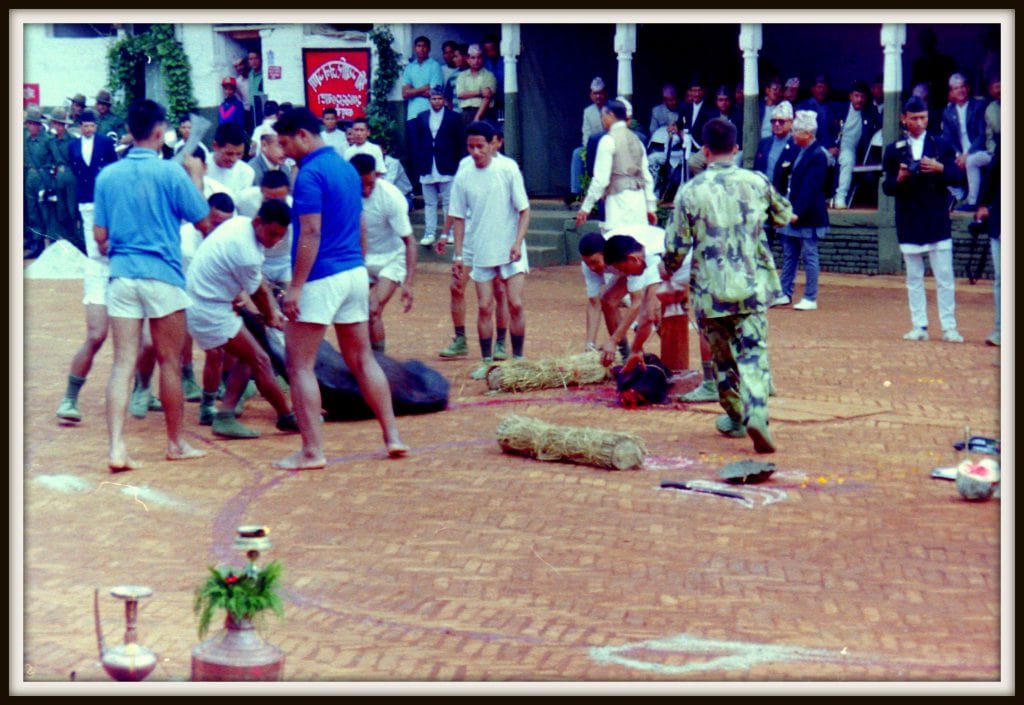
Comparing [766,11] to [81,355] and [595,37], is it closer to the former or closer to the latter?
[81,355]

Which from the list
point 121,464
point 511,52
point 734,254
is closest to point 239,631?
point 121,464

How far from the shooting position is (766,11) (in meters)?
6.50

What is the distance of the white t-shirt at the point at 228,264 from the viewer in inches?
372

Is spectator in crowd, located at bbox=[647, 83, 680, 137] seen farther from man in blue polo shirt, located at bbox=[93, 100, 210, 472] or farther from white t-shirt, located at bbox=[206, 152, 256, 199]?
man in blue polo shirt, located at bbox=[93, 100, 210, 472]

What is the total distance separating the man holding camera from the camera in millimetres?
13508

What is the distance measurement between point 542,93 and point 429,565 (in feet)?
54.3

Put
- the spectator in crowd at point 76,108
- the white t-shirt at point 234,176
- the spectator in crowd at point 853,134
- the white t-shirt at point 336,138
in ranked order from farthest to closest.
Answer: the spectator in crowd at point 76,108 → the white t-shirt at point 336,138 → the spectator in crowd at point 853,134 → the white t-shirt at point 234,176

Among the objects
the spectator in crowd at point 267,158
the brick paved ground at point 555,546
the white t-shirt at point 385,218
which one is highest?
the spectator in crowd at point 267,158

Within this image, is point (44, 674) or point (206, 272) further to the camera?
point (206, 272)

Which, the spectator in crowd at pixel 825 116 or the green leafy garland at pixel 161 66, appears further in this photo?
the green leafy garland at pixel 161 66

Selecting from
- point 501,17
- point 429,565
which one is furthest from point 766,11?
point 429,565

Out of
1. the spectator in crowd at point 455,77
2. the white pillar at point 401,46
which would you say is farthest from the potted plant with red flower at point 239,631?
the white pillar at point 401,46

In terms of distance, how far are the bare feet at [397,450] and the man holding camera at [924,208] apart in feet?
18.9

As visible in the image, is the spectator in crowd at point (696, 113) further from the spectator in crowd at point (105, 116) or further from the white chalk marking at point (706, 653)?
the white chalk marking at point (706, 653)
